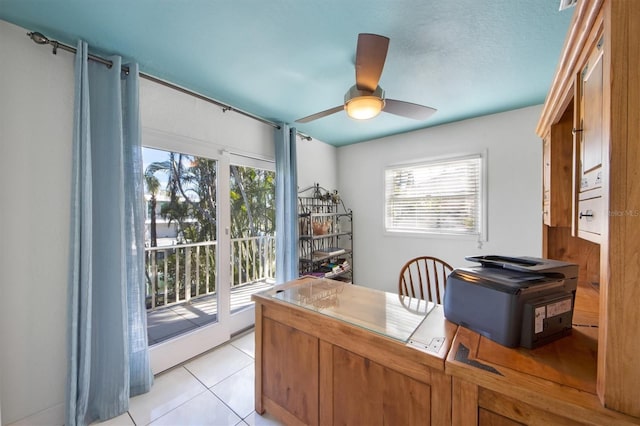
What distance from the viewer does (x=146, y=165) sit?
2215 mm

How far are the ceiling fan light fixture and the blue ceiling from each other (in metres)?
0.35

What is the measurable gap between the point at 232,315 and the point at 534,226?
3321 millimetres

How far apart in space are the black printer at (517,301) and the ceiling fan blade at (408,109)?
129 cm

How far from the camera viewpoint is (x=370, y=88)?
162 cm

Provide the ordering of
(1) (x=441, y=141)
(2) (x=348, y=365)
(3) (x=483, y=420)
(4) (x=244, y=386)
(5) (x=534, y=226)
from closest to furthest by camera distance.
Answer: (3) (x=483, y=420)
(2) (x=348, y=365)
(4) (x=244, y=386)
(5) (x=534, y=226)
(1) (x=441, y=141)

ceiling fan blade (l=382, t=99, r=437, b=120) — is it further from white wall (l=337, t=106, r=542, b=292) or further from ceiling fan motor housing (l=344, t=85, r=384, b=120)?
white wall (l=337, t=106, r=542, b=292)

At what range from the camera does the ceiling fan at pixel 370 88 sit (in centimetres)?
130

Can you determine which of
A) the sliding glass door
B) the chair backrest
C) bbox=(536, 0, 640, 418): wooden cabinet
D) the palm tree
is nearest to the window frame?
the chair backrest

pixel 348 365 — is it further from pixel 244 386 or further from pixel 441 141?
pixel 441 141

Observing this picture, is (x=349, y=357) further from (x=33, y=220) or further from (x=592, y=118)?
(x=33, y=220)

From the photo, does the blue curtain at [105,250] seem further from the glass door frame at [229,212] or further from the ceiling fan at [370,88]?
the ceiling fan at [370,88]

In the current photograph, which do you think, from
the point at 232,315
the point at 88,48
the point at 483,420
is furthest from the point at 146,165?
the point at 483,420

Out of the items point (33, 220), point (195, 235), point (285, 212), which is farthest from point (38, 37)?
point (285, 212)

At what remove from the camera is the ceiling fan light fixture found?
1638mm
